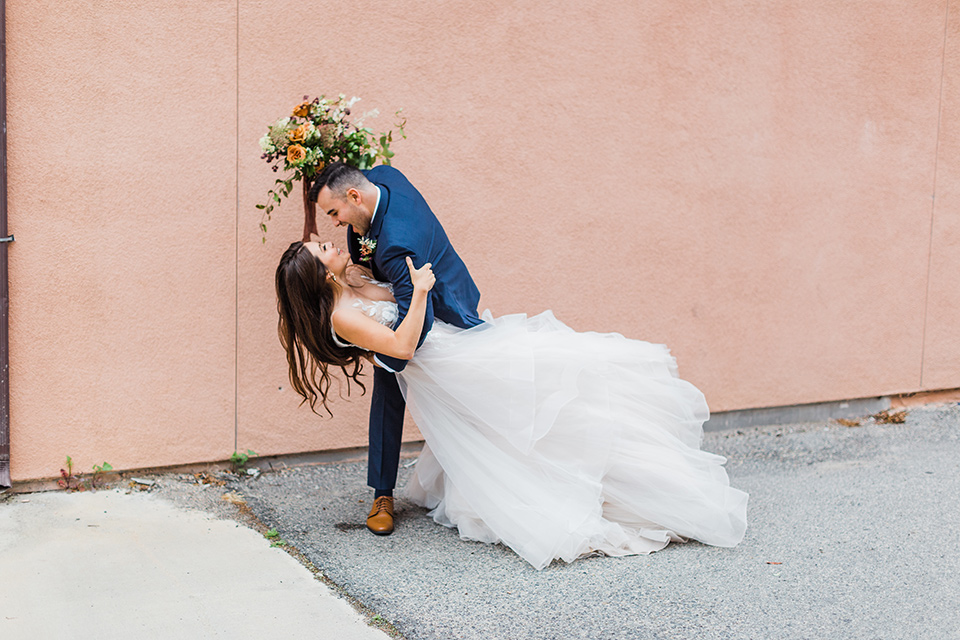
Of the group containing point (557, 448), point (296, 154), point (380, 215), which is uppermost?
point (296, 154)

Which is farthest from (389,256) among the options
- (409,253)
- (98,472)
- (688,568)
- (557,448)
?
(98,472)

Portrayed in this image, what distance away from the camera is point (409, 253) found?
11.2 ft

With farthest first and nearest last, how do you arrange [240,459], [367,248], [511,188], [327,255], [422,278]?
[511,188]
[240,459]
[367,248]
[327,255]
[422,278]

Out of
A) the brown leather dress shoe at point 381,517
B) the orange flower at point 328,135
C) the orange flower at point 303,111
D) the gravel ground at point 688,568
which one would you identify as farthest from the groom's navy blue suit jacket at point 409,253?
the gravel ground at point 688,568

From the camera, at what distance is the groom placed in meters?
3.46

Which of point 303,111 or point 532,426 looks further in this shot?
point 303,111

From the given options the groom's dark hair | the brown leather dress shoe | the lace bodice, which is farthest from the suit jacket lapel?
the brown leather dress shoe

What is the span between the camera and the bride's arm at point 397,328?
3375mm

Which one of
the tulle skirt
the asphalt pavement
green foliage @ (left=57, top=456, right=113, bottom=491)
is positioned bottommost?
the asphalt pavement

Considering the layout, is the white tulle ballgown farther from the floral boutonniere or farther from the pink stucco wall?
the pink stucco wall

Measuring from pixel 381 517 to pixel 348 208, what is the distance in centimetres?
135

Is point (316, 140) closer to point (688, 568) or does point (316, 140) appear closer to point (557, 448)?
point (557, 448)

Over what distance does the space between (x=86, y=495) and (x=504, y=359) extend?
6.77ft

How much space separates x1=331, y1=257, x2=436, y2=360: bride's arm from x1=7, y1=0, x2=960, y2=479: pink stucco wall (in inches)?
43.1
